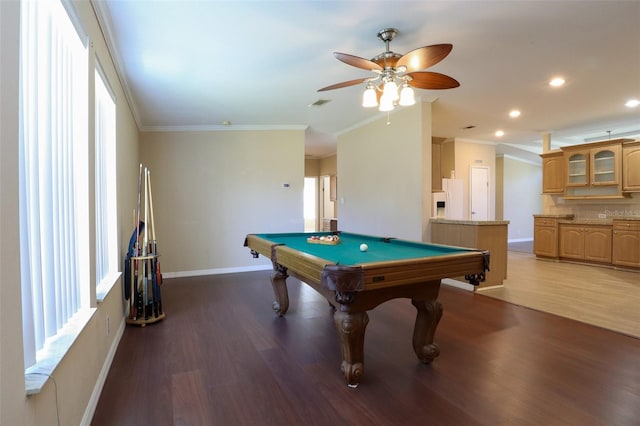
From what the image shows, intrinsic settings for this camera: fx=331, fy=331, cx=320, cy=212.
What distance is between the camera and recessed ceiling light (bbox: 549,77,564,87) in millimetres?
3996

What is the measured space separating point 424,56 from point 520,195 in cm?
892

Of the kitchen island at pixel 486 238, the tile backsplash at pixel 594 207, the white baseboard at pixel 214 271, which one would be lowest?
the white baseboard at pixel 214 271

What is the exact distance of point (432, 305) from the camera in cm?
241

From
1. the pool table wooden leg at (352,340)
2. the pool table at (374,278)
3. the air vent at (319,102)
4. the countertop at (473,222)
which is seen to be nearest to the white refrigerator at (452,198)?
the countertop at (473,222)

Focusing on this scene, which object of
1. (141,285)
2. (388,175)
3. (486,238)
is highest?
(388,175)

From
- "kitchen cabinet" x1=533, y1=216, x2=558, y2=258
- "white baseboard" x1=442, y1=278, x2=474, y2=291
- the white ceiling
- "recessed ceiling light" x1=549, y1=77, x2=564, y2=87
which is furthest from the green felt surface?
"kitchen cabinet" x1=533, y1=216, x2=558, y2=258

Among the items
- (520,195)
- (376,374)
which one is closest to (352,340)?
(376,374)

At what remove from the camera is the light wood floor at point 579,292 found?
11.0 ft

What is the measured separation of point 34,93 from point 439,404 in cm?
251

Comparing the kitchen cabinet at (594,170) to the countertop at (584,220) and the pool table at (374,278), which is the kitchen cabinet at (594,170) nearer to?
the countertop at (584,220)

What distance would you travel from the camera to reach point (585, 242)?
6.34 metres

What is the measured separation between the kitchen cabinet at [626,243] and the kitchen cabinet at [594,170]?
2.46 ft

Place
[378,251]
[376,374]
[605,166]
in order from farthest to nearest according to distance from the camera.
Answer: [605,166] → [378,251] → [376,374]

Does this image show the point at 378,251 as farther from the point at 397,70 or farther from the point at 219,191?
the point at 219,191
